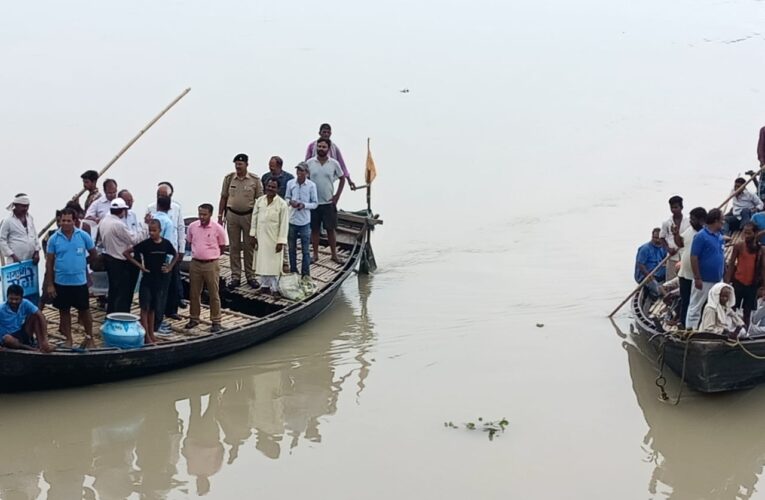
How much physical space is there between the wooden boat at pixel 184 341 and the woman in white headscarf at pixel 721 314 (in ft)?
14.1

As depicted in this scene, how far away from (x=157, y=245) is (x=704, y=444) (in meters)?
5.34

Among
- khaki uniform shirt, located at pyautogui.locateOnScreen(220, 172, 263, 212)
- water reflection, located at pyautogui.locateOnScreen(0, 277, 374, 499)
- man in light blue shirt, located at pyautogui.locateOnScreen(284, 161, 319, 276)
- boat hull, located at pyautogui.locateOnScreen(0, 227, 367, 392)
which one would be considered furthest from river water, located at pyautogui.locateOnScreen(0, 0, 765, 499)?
khaki uniform shirt, located at pyautogui.locateOnScreen(220, 172, 263, 212)

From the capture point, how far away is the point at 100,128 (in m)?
21.0

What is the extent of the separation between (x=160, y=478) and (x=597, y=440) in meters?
3.84

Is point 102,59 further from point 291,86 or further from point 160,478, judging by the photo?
point 160,478

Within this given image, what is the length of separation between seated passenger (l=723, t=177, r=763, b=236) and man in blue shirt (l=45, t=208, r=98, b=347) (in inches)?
280

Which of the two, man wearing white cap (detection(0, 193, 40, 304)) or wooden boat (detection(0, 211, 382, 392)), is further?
man wearing white cap (detection(0, 193, 40, 304))

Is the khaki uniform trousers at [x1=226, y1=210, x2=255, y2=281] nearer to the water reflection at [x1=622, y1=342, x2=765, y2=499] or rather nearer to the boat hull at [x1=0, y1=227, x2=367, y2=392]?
the boat hull at [x1=0, y1=227, x2=367, y2=392]

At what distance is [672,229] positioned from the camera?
11227 millimetres

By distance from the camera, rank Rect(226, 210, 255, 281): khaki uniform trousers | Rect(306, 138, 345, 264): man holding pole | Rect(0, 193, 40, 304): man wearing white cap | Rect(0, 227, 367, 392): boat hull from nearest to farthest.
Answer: Rect(0, 227, 367, 392): boat hull → Rect(0, 193, 40, 304): man wearing white cap → Rect(226, 210, 255, 281): khaki uniform trousers → Rect(306, 138, 345, 264): man holding pole

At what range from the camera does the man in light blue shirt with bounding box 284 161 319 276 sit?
11.2m

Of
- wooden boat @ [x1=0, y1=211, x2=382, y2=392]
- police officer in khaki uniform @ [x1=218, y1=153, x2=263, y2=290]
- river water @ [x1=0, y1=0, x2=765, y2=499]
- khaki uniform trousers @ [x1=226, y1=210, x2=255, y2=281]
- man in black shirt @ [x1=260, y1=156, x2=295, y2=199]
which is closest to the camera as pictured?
river water @ [x1=0, y1=0, x2=765, y2=499]

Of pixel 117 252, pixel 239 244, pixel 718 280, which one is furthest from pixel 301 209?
pixel 718 280

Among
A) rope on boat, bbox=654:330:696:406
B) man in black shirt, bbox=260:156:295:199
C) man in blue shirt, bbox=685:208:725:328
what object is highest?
man in black shirt, bbox=260:156:295:199
